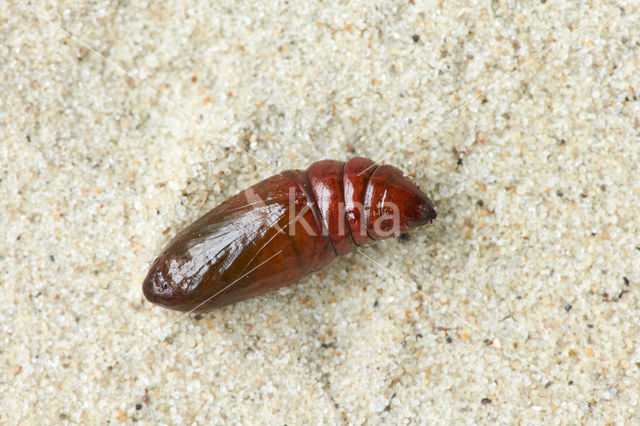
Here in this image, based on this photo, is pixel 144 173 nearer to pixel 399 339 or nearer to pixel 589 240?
pixel 399 339

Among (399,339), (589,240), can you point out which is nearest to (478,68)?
(589,240)

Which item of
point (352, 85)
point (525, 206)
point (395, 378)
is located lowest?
point (395, 378)

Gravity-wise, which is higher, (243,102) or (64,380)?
(243,102)

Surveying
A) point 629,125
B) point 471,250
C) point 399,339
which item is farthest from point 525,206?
point 399,339

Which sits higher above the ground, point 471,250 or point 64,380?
point 471,250

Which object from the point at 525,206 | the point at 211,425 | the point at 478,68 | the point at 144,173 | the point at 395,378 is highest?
the point at 478,68

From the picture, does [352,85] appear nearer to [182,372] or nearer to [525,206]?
[525,206]
